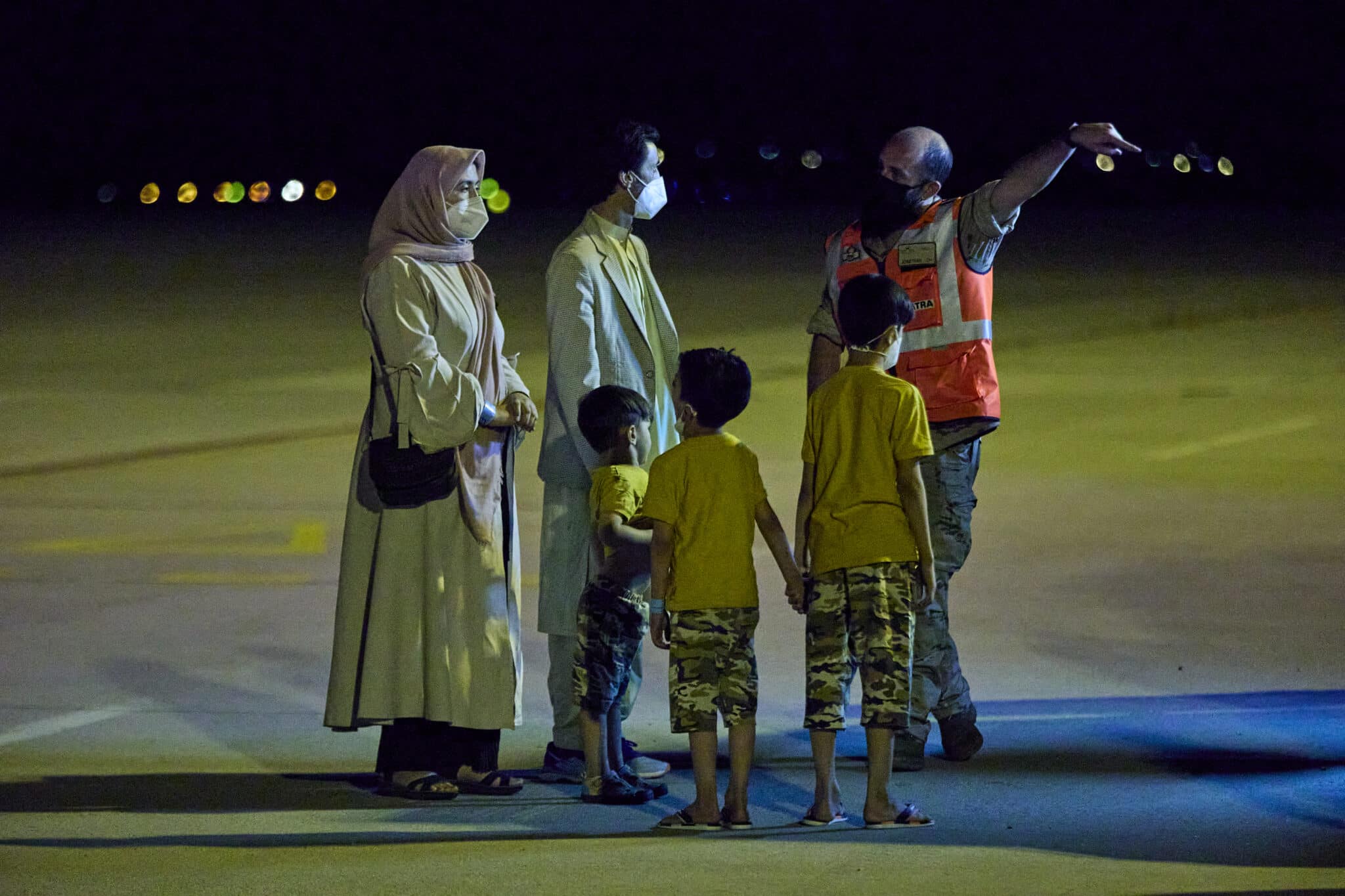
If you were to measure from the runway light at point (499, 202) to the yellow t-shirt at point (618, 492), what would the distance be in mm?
15163

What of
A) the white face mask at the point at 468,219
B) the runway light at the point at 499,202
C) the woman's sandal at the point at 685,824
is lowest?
the woman's sandal at the point at 685,824

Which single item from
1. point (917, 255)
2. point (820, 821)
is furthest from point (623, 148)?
point (820, 821)

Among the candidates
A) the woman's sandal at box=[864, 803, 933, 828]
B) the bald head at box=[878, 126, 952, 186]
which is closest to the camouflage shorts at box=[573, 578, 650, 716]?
the woman's sandal at box=[864, 803, 933, 828]

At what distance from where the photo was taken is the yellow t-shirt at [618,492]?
4.84 m

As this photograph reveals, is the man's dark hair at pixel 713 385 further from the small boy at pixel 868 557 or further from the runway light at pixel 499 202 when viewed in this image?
the runway light at pixel 499 202

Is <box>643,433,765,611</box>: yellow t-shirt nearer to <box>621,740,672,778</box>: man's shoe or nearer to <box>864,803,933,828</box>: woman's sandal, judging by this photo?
<box>864,803,933,828</box>: woman's sandal

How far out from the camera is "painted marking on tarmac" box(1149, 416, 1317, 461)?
1067cm

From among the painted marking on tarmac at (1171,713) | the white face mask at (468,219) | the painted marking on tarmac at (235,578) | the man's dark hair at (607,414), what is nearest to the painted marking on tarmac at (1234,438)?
the painted marking on tarmac at (1171,713)

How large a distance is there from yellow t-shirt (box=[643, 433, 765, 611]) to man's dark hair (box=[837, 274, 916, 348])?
463 mm

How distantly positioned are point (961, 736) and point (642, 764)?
97 centimetres

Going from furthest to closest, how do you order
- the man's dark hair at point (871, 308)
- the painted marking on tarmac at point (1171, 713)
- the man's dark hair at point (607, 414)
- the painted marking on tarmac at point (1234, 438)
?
the painted marking on tarmac at point (1234, 438) → the painted marking on tarmac at point (1171, 713) → the man's dark hair at point (607, 414) → the man's dark hair at point (871, 308)

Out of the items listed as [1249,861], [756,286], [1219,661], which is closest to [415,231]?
[1249,861]

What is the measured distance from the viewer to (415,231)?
16.6 feet

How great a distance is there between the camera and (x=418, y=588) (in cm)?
505
